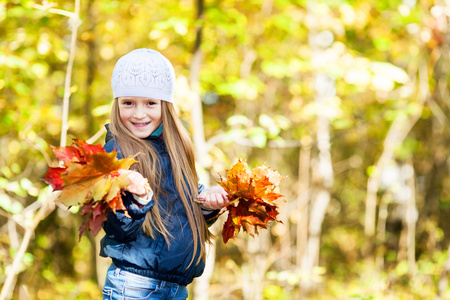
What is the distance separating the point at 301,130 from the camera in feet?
17.4

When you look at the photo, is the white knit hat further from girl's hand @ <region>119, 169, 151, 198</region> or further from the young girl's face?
girl's hand @ <region>119, 169, 151, 198</region>

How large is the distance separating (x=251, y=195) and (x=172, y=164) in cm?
37

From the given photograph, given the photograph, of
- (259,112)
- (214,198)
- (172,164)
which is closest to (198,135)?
(172,164)

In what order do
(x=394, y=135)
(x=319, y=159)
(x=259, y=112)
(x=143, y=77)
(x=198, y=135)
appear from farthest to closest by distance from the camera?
→ (x=394, y=135), (x=259, y=112), (x=319, y=159), (x=198, y=135), (x=143, y=77)

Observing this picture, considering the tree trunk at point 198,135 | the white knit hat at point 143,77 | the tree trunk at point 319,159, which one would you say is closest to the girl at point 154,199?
the white knit hat at point 143,77

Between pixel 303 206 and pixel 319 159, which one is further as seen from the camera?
pixel 303 206

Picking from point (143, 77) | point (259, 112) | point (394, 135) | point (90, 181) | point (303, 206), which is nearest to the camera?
point (90, 181)

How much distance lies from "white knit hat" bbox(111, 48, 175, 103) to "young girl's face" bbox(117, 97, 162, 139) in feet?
0.13

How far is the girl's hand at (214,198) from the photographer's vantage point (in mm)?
1865

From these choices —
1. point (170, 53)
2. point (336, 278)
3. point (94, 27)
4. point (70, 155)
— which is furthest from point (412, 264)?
point (70, 155)

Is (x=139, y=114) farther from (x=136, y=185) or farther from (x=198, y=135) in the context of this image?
(x=198, y=135)

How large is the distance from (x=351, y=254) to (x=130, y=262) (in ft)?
25.2

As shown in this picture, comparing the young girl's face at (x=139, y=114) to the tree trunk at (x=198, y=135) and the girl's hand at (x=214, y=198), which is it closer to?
the girl's hand at (x=214, y=198)

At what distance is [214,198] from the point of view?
6.15 ft
